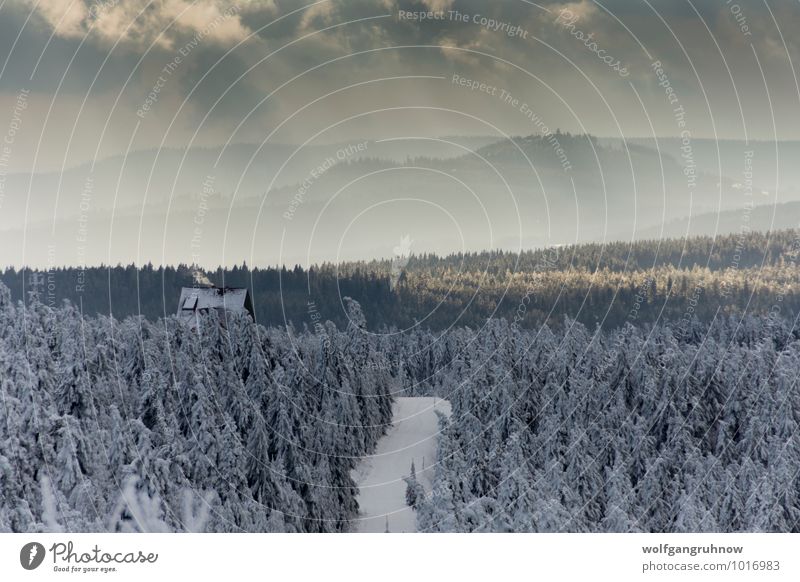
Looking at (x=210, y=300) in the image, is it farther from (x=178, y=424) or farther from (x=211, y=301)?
(x=178, y=424)

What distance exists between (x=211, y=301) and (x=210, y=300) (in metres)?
0.13

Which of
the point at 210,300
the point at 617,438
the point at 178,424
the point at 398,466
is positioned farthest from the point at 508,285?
the point at 178,424

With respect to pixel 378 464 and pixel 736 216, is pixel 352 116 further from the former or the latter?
pixel 736 216

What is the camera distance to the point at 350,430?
216 feet

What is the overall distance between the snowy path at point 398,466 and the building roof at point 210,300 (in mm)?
14715

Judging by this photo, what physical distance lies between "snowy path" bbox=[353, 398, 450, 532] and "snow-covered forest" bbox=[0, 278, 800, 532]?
1299 mm

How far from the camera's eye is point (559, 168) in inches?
4321

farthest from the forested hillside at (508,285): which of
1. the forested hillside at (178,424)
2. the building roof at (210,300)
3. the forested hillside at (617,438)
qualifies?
the forested hillside at (617,438)

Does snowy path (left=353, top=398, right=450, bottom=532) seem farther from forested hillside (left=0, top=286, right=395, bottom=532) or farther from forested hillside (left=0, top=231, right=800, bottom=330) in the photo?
forested hillside (left=0, top=231, right=800, bottom=330)

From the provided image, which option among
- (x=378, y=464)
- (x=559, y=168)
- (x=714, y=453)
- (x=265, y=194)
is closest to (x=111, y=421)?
(x=265, y=194)

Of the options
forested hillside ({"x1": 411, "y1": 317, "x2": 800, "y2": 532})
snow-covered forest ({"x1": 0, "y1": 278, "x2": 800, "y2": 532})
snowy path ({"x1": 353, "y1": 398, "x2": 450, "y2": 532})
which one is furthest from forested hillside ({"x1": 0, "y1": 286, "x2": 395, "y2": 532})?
forested hillside ({"x1": 411, "y1": 317, "x2": 800, "y2": 532})

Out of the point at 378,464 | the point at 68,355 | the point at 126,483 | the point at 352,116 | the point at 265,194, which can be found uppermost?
the point at 352,116

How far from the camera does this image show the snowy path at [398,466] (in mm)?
58375

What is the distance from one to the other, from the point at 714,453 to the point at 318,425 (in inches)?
1059
